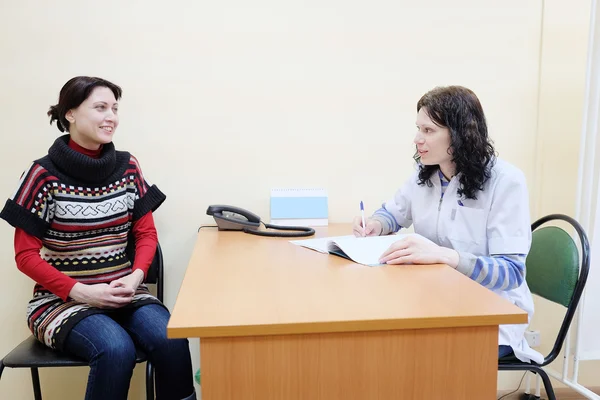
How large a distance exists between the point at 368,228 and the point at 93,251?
89 cm

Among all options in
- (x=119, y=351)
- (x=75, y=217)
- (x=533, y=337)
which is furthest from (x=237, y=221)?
(x=533, y=337)

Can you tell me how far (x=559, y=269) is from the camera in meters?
1.65

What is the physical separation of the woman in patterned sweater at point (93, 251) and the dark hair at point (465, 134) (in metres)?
0.96

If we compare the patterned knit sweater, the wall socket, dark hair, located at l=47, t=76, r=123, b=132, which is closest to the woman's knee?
the patterned knit sweater

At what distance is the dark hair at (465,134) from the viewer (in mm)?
1490

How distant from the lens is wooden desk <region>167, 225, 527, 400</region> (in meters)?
0.91

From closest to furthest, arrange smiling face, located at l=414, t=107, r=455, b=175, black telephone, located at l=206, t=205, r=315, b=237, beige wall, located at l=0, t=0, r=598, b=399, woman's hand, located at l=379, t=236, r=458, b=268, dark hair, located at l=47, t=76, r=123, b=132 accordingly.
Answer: woman's hand, located at l=379, t=236, r=458, b=268 < smiling face, located at l=414, t=107, r=455, b=175 < dark hair, located at l=47, t=76, r=123, b=132 < black telephone, located at l=206, t=205, r=315, b=237 < beige wall, located at l=0, t=0, r=598, b=399

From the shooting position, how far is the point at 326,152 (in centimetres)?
221

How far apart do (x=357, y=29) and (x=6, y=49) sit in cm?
139

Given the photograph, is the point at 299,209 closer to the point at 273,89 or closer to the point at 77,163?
the point at 273,89

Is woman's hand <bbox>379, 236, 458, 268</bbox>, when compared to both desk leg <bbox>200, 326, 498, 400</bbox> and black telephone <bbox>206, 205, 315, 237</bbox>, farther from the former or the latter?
black telephone <bbox>206, 205, 315, 237</bbox>

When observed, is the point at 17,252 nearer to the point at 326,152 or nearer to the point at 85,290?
the point at 85,290

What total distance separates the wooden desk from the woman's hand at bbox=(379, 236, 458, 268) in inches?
9.2

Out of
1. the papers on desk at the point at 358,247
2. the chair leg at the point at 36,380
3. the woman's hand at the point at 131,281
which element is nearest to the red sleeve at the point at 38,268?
the woman's hand at the point at 131,281
